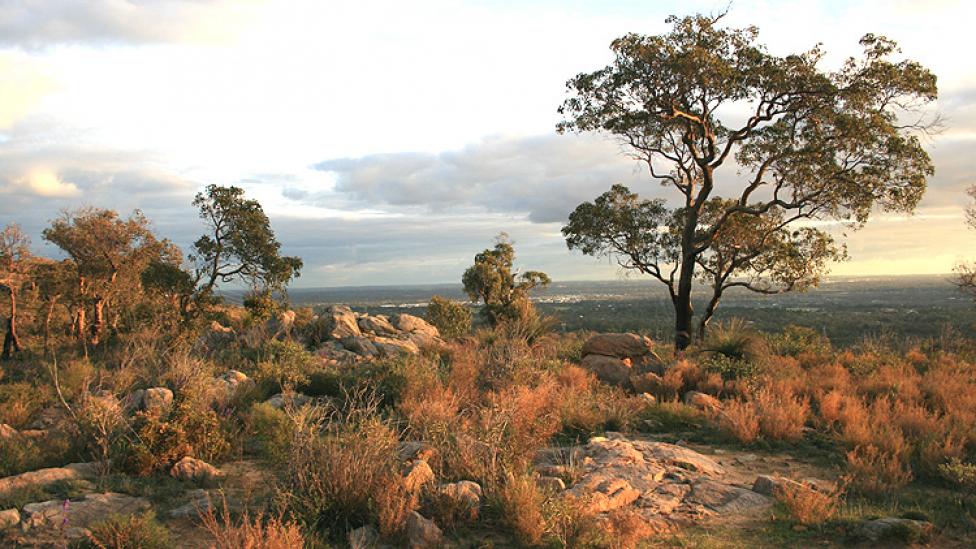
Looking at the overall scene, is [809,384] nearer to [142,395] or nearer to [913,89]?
[913,89]

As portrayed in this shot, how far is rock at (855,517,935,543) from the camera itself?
5578mm

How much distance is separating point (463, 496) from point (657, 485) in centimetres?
243

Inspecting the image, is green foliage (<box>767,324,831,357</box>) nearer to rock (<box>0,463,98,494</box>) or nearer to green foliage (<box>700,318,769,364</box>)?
green foliage (<box>700,318,769,364</box>)

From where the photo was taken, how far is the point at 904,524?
5645 millimetres

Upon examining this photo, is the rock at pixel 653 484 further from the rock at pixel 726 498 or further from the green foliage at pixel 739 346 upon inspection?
the green foliage at pixel 739 346

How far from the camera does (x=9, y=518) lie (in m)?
5.61

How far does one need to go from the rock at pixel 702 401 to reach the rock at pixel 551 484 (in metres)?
5.48

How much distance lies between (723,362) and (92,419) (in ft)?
40.0

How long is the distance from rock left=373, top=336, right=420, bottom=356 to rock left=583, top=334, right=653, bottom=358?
17.4 feet

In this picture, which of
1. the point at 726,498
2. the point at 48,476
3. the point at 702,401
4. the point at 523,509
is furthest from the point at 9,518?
the point at 702,401

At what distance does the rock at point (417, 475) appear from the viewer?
19.9 feet

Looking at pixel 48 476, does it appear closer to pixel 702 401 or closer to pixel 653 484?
pixel 653 484

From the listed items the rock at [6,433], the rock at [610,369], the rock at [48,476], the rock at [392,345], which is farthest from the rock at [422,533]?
the rock at [392,345]

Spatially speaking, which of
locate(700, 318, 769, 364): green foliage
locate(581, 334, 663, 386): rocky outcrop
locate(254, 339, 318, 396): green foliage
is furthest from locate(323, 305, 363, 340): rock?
locate(700, 318, 769, 364): green foliage
